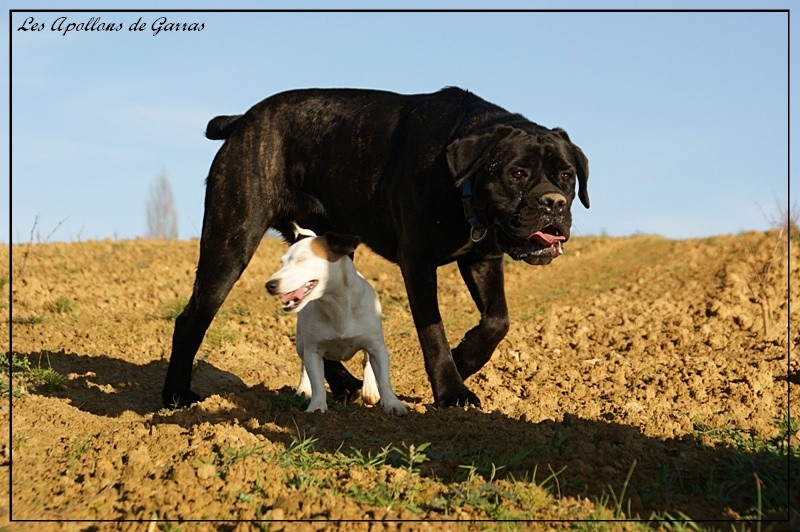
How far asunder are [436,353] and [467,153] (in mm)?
1219

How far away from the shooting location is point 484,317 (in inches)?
270

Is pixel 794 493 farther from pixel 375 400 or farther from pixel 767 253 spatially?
pixel 767 253

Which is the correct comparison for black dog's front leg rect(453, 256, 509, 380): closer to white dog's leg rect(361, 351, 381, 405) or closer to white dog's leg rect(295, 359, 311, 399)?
white dog's leg rect(361, 351, 381, 405)

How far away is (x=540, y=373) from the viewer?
8.02 m

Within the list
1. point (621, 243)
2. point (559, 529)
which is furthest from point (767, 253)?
point (559, 529)

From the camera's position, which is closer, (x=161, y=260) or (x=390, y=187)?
(x=390, y=187)

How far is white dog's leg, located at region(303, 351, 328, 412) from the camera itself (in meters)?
6.26

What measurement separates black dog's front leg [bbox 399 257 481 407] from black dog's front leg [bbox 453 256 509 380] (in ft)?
1.62

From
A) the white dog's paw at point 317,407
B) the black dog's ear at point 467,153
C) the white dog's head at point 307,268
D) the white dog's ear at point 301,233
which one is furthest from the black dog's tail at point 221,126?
the white dog's paw at point 317,407

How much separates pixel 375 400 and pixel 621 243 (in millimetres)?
10179

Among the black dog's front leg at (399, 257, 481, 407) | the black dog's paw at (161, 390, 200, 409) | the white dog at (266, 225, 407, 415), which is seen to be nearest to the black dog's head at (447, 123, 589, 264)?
the black dog's front leg at (399, 257, 481, 407)

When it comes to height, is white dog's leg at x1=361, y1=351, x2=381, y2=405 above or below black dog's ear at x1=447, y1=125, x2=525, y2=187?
below

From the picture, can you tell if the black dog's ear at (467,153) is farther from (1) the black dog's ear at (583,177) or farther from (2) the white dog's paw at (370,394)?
(2) the white dog's paw at (370,394)

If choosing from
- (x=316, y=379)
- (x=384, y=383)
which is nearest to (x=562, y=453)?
(x=384, y=383)
